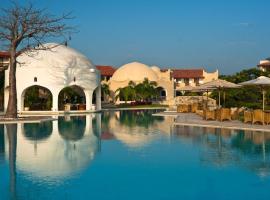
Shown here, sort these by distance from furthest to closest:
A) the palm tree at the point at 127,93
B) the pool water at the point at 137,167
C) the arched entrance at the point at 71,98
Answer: the palm tree at the point at 127,93
the arched entrance at the point at 71,98
the pool water at the point at 137,167

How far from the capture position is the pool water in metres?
7.63

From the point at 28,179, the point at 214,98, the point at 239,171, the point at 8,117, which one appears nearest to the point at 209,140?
the point at 239,171

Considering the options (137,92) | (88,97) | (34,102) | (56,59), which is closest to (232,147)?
(56,59)

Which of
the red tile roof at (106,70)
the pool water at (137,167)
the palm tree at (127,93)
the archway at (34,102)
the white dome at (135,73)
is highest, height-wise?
the red tile roof at (106,70)

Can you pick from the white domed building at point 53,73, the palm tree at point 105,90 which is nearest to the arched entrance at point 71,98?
the white domed building at point 53,73

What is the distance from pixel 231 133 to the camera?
16750 millimetres

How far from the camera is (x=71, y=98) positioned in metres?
41.8

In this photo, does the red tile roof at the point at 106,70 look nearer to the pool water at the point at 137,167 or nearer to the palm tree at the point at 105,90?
the palm tree at the point at 105,90

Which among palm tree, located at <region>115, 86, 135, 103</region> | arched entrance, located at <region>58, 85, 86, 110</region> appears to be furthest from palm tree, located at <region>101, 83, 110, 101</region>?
arched entrance, located at <region>58, 85, 86, 110</region>

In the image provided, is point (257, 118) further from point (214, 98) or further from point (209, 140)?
point (214, 98)

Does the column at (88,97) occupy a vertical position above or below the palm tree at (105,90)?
below

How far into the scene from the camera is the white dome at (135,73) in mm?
60812

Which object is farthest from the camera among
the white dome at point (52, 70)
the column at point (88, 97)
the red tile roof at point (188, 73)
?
the red tile roof at point (188, 73)

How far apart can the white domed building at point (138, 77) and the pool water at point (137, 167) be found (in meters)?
42.6
